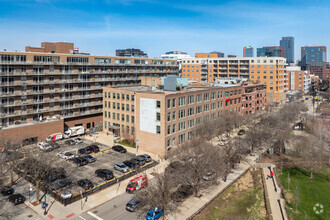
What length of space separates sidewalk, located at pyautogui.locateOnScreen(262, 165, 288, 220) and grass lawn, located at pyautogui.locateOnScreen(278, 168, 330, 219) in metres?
0.92

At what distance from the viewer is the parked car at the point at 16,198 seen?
3412cm

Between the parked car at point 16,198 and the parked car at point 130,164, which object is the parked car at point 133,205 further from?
the parked car at point 16,198

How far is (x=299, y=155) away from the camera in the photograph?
2036 inches

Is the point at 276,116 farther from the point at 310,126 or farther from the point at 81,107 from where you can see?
the point at 81,107

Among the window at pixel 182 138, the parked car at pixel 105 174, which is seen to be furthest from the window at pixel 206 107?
the parked car at pixel 105 174

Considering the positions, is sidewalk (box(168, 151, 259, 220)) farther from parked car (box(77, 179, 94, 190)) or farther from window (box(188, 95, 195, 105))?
window (box(188, 95, 195, 105))

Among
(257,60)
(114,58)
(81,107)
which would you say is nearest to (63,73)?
(81,107)

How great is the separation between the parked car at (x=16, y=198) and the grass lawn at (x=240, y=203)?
944 inches

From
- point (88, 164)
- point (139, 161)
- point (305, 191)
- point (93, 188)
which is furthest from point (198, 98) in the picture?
point (93, 188)

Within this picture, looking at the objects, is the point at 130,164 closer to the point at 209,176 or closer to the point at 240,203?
the point at 209,176

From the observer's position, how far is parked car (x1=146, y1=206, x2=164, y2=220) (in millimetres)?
A: 30109

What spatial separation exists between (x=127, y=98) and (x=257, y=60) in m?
85.3

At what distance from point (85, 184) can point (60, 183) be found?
418 cm

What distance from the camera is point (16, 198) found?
34219 mm
